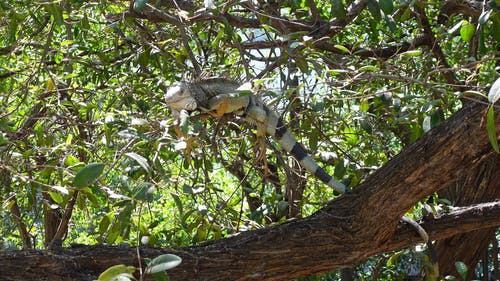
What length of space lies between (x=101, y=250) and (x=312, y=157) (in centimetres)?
135

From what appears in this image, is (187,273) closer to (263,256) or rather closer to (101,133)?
(263,256)

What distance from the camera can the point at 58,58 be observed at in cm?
460

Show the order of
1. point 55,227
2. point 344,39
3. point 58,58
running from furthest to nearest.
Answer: point 55,227 → point 344,39 → point 58,58

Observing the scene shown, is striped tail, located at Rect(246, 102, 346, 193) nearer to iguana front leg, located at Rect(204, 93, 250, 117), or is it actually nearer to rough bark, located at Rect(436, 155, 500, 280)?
iguana front leg, located at Rect(204, 93, 250, 117)

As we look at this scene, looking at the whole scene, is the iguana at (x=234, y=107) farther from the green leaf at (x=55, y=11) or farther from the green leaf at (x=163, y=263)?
the green leaf at (x=163, y=263)

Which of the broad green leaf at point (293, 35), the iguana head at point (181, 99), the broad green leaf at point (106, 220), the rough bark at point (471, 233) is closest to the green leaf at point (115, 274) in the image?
the broad green leaf at point (106, 220)

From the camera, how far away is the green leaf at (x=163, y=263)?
1.96 meters

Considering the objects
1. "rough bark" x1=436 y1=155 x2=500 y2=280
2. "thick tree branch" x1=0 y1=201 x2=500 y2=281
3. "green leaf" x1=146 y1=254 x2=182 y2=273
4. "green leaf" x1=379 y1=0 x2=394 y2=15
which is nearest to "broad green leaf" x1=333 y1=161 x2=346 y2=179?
"thick tree branch" x1=0 y1=201 x2=500 y2=281

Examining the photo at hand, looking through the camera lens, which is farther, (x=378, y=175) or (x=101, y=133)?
(x=101, y=133)

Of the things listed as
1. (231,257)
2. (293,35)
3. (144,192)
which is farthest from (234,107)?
(144,192)

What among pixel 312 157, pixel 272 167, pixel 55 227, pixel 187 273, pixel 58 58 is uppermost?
pixel 58 58

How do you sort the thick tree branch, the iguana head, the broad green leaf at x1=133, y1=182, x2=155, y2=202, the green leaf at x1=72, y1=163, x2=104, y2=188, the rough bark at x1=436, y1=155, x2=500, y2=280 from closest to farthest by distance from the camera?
the green leaf at x1=72, y1=163, x2=104, y2=188
the broad green leaf at x1=133, y1=182, x2=155, y2=202
the thick tree branch
the iguana head
the rough bark at x1=436, y1=155, x2=500, y2=280

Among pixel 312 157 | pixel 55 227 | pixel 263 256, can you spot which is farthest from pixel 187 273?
pixel 55 227

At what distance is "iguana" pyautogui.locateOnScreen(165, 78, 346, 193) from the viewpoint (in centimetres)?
353
